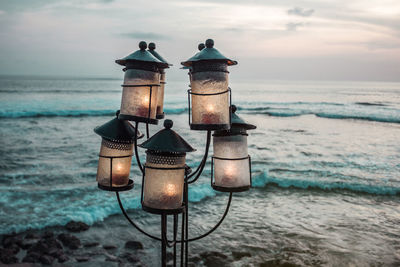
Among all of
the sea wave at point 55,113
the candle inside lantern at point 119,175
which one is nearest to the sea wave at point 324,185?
the candle inside lantern at point 119,175

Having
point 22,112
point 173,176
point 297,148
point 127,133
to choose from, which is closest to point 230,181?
point 173,176

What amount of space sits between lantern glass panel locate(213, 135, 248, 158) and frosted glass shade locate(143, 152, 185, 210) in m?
0.43

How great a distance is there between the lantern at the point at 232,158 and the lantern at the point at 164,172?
1.37 feet

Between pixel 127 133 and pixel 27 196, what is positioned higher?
pixel 127 133

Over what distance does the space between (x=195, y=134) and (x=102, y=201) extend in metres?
10.3

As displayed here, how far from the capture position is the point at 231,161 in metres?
2.96

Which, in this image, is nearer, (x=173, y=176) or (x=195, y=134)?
(x=173, y=176)

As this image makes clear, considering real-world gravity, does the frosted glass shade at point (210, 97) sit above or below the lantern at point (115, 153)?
above

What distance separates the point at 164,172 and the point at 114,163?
2.07 feet

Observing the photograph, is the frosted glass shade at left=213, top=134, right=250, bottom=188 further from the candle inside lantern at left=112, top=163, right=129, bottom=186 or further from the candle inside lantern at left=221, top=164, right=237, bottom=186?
the candle inside lantern at left=112, top=163, right=129, bottom=186

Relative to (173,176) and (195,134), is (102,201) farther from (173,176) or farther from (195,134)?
(195,134)

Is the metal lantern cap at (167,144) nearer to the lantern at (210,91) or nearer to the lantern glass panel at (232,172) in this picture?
the lantern at (210,91)

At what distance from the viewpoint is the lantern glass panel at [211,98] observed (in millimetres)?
2566

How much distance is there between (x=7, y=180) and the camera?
29.8ft
